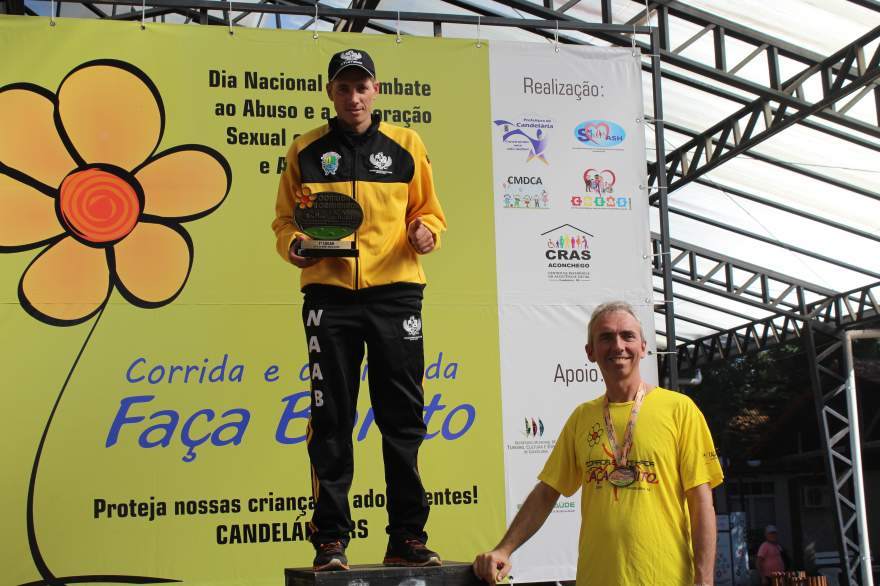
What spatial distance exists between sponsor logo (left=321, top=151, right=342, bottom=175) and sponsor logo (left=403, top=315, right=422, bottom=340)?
0.45 meters

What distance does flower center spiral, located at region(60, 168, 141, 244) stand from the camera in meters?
4.16

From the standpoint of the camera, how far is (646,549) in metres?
2.14

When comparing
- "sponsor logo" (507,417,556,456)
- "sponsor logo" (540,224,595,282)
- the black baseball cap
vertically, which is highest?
the black baseball cap

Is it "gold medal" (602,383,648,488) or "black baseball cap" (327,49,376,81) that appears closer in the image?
"gold medal" (602,383,648,488)

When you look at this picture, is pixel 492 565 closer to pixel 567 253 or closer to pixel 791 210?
pixel 567 253

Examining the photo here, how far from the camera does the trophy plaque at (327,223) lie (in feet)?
8.60

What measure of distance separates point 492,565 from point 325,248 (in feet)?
3.04

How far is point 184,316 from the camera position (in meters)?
4.16

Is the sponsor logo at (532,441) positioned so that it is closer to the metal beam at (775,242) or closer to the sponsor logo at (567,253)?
the sponsor logo at (567,253)

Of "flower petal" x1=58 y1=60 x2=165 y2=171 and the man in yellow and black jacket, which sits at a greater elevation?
"flower petal" x1=58 y1=60 x2=165 y2=171

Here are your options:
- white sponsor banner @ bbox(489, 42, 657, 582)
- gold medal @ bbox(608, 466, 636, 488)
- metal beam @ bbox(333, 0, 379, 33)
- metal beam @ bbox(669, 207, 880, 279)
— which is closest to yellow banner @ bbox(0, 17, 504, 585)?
white sponsor banner @ bbox(489, 42, 657, 582)

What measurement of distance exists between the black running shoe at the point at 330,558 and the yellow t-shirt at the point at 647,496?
0.60 metres

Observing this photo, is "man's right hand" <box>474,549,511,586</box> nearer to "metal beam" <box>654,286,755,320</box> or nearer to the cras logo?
the cras logo

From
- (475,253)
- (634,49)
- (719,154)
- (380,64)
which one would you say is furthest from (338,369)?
(719,154)
